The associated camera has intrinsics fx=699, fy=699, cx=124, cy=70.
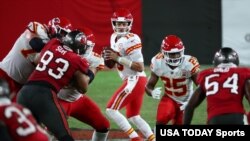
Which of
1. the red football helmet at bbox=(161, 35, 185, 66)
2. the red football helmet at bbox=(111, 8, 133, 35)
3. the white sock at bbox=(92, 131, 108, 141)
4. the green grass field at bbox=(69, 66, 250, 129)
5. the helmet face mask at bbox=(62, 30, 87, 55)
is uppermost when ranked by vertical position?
the helmet face mask at bbox=(62, 30, 87, 55)

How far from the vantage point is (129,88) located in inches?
330

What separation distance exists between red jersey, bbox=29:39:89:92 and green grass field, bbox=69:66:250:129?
2898 mm

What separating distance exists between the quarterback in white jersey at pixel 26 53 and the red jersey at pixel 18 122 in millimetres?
2514

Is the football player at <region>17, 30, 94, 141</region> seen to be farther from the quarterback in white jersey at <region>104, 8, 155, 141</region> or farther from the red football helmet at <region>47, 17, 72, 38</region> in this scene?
the quarterback in white jersey at <region>104, 8, 155, 141</region>

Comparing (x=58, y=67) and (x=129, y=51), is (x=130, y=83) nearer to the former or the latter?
(x=129, y=51)

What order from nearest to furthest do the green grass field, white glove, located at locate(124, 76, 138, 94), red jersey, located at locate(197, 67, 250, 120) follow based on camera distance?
red jersey, located at locate(197, 67, 250, 120)
white glove, located at locate(124, 76, 138, 94)
the green grass field

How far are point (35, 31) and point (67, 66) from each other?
3.82 ft

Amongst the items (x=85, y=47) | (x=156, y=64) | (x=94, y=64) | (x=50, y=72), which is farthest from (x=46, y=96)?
(x=156, y=64)

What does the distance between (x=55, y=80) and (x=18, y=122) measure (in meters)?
1.69

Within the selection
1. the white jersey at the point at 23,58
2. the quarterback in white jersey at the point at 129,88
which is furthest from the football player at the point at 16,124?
the quarterback in white jersey at the point at 129,88

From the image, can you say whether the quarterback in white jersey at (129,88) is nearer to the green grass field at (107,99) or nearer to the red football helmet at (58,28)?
the red football helmet at (58,28)

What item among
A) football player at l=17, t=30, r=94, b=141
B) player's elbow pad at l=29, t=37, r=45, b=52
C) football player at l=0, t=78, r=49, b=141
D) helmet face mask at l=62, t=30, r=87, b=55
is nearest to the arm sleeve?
football player at l=0, t=78, r=49, b=141

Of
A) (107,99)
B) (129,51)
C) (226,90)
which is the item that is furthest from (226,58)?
(107,99)

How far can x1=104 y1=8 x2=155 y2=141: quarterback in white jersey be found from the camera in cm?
825
